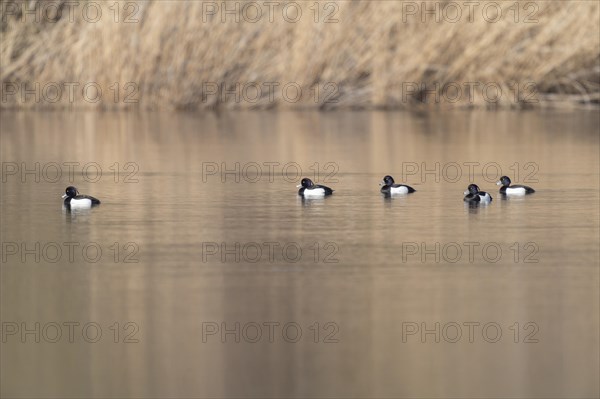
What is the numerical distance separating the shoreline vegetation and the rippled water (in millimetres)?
5215

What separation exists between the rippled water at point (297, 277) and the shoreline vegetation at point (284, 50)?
5215 mm

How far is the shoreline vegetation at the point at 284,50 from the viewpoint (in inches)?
848

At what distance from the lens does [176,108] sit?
75.3 ft

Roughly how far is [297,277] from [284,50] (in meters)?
13.1

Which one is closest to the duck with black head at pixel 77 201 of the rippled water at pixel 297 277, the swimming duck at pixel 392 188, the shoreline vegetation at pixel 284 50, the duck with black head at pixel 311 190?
the rippled water at pixel 297 277

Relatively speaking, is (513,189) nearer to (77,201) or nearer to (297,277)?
(77,201)

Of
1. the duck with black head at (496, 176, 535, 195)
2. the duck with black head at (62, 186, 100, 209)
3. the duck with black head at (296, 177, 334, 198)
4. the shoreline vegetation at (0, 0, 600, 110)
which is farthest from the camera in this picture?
the shoreline vegetation at (0, 0, 600, 110)

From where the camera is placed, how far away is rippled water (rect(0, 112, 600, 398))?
6707 mm

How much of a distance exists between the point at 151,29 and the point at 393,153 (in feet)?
19.5

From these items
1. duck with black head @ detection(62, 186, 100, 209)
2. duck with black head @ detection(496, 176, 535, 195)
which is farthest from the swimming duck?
duck with black head @ detection(62, 186, 100, 209)

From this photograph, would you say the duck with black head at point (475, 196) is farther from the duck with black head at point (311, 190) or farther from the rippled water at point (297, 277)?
the duck with black head at point (311, 190)

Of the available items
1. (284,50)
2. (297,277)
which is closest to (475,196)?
(297,277)

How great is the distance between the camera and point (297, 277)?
8859mm

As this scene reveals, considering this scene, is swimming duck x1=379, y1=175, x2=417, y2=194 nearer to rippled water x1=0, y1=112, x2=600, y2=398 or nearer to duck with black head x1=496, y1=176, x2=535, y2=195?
rippled water x1=0, y1=112, x2=600, y2=398
